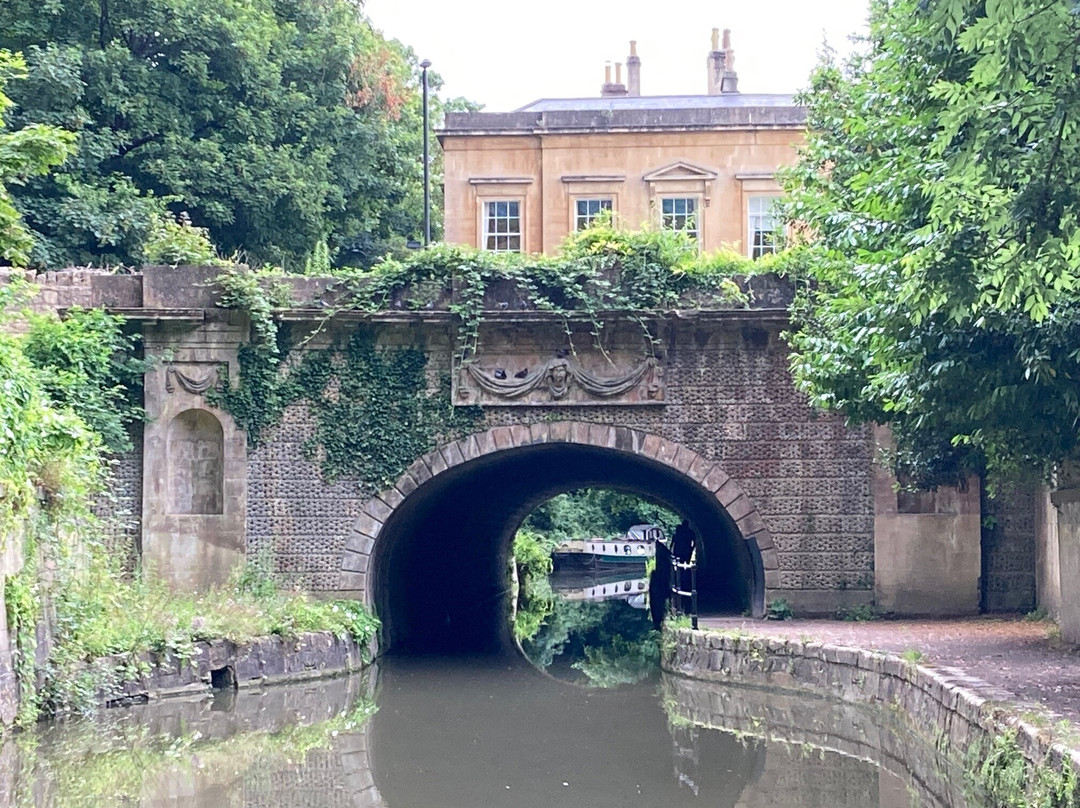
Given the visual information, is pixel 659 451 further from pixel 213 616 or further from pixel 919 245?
pixel 919 245

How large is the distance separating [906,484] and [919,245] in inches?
267

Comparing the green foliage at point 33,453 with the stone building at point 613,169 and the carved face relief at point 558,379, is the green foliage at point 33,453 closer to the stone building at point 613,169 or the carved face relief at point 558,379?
the carved face relief at point 558,379

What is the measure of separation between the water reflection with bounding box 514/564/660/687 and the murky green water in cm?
319

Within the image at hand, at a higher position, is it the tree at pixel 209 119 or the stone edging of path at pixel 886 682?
the tree at pixel 209 119

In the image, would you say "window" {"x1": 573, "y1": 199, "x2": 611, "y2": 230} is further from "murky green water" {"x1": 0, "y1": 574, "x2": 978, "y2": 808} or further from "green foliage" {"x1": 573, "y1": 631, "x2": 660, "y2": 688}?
"murky green water" {"x1": 0, "y1": 574, "x2": 978, "y2": 808}

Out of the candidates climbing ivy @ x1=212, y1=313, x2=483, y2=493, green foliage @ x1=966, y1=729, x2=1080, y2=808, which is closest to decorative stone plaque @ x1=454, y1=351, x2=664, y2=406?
climbing ivy @ x1=212, y1=313, x2=483, y2=493

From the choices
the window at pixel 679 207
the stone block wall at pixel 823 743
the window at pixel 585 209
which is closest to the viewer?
the stone block wall at pixel 823 743

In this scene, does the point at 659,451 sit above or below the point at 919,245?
below

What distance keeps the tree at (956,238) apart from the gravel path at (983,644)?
1638mm

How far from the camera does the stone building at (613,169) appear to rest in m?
24.8

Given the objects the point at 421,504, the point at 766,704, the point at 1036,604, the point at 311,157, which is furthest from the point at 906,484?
the point at 311,157

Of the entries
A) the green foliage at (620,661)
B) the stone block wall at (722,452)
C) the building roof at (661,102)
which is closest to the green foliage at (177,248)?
the stone block wall at (722,452)

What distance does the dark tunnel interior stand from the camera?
64.1 ft

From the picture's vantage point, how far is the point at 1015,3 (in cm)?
670
